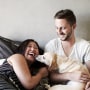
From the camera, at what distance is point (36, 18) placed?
2.31 meters

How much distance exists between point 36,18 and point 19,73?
74cm

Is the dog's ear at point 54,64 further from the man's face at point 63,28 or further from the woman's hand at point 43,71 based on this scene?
the man's face at point 63,28

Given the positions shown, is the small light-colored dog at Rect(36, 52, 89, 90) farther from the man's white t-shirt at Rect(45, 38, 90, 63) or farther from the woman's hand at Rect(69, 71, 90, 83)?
the man's white t-shirt at Rect(45, 38, 90, 63)

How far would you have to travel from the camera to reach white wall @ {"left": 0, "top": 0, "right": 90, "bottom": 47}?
2.27 metres

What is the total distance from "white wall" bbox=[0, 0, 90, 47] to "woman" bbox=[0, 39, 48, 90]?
0.44 metres

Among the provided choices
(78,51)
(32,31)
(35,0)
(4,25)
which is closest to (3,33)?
(4,25)

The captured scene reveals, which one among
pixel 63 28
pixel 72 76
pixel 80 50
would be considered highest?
pixel 63 28

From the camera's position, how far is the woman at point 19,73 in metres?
1.76

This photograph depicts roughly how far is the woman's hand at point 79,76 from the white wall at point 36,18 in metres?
0.56

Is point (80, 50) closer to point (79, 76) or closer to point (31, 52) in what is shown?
point (79, 76)

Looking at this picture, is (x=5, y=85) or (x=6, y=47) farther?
(x=6, y=47)

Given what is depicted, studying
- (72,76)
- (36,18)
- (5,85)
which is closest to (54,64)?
(72,76)

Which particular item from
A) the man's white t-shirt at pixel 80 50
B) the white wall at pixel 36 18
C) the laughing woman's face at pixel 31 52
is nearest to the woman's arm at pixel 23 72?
the laughing woman's face at pixel 31 52

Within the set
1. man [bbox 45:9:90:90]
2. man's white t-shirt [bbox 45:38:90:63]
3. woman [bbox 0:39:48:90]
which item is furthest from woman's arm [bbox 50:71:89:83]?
man's white t-shirt [bbox 45:38:90:63]
